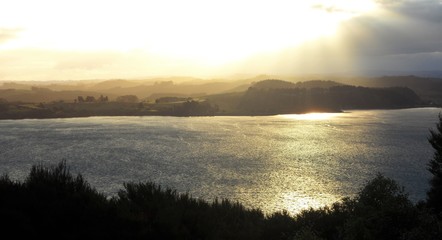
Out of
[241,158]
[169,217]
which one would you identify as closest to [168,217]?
[169,217]

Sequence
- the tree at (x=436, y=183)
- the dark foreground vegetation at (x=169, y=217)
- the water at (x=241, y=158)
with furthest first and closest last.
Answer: the water at (x=241, y=158) < the tree at (x=436, y=183) < the dark foreground vegetation at (x=169, y=217)

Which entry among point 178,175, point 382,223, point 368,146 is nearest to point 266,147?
point 368,146

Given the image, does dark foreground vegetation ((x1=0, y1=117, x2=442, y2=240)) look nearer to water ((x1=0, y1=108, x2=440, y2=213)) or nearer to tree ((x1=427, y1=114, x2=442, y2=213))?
tree ((x1=427, y1=114, x2=442, y2=213))

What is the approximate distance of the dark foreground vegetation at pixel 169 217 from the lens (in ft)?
62.0

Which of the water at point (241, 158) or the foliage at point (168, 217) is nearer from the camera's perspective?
the foliage at point (168, 217)

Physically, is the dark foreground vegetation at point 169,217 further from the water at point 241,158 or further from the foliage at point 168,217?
the water at point 241,158

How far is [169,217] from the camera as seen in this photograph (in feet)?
82.6

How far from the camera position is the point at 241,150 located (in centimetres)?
10181

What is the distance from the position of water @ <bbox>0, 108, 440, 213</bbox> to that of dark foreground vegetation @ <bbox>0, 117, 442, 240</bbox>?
23.5 metres

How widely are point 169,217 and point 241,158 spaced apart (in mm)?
66056

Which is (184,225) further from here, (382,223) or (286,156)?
(286,156)

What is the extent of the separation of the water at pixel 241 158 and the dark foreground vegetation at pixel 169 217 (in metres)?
23.5

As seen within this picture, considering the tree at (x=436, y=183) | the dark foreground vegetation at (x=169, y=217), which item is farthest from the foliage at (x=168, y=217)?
the tree at (x=436, y=183)

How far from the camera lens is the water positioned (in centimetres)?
6216
